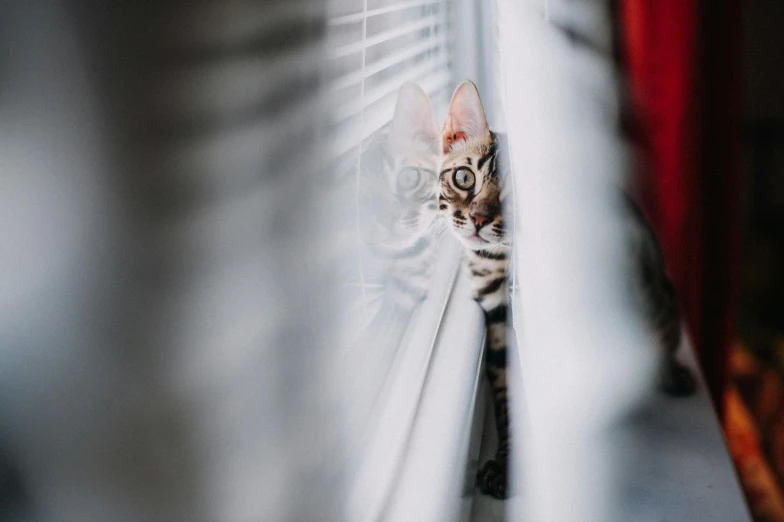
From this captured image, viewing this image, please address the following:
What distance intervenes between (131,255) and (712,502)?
3.01 ft

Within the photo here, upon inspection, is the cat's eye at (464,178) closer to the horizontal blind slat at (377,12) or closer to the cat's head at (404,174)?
the cat's head at (404,174)

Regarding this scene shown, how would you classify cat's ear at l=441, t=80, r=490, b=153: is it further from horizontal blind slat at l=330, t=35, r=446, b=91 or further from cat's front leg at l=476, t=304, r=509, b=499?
cat's front leg at l=476, t=304, r=509, b=499

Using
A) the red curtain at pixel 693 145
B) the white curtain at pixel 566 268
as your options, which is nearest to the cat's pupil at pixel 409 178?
the white curtain at pixel 566 268

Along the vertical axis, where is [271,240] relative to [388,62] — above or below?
below

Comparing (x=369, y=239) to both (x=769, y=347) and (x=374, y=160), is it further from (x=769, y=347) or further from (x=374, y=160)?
(x=769, y=347)

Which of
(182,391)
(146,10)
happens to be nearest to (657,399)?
(182,391)

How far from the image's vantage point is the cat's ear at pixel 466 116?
0.73 metres

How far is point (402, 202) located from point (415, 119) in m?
0.12

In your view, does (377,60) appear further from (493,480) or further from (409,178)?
(493,480)

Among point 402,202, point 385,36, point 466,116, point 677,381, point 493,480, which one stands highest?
point 385,36

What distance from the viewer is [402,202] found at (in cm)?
77

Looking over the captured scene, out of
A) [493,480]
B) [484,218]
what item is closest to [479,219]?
[484,218]

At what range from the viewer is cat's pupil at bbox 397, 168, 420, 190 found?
76 cm

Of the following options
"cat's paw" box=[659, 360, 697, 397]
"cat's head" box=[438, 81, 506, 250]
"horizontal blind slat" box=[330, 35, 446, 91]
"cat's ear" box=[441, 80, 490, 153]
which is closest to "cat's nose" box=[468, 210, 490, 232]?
"cat's head" box=[438, 81, 506, 250]
